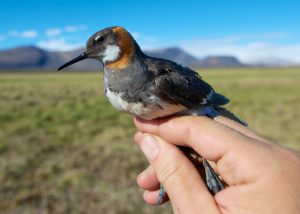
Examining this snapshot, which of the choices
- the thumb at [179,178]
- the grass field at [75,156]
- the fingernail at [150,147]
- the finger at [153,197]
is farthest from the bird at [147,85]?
the grass field at [75,156]

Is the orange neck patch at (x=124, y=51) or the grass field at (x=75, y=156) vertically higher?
the orange neck patch at (x=124, y=51)

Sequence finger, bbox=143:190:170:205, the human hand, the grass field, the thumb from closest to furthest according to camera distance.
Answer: the human hand < the thumb < finger, bbox=143:190:170:205 < the grass field

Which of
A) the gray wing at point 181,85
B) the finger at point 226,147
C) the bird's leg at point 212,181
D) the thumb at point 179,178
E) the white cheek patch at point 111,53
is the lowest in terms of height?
the bird's leg at point 212,181

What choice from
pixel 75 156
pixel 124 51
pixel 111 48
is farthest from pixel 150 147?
pixel 75 156

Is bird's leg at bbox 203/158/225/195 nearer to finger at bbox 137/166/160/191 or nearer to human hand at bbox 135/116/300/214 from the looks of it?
human hand at bbox 135/116/300/214

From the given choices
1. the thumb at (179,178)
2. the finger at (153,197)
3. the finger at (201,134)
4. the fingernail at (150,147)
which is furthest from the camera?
the finger at (153,197)

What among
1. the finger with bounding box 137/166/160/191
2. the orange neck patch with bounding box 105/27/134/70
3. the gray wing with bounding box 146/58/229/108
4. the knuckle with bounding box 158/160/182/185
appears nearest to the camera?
the knuckle with bounding box 158/160/182/185

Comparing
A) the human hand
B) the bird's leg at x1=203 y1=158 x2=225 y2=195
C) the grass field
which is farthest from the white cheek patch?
the grass field

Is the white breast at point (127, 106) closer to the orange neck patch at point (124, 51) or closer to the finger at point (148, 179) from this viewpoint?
the orange neck patch at point (124, 51)
